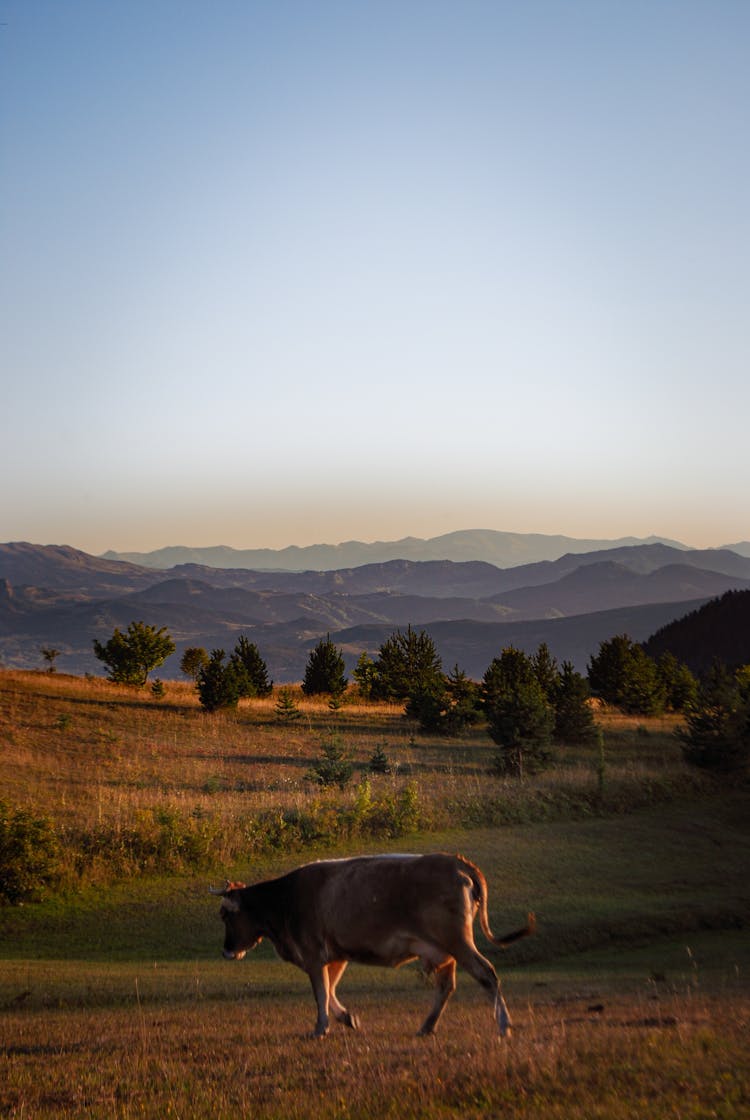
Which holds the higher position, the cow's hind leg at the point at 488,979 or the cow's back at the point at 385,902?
the cow's back at the point at 385,902

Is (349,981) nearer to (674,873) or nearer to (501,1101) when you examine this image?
(501,1101)

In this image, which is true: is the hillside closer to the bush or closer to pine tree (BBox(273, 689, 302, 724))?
pine tree (BBox(273, 689, 302, 724))

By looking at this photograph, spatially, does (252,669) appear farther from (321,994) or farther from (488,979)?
(488,979)

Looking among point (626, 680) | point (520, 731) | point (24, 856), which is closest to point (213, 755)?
point (520, 731)

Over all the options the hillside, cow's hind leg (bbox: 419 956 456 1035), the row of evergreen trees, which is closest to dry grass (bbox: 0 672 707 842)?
the row of evergreen trees

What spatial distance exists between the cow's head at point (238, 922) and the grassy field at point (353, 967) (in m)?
0.89

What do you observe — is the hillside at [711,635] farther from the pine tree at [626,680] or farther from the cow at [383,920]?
the cow at [383,920]

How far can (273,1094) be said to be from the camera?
789 centimetres

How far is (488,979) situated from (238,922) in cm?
349

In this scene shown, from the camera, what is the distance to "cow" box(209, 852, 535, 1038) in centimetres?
1002

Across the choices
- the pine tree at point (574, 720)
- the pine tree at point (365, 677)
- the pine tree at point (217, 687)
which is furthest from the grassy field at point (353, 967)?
the pine tree at point (365, 677)

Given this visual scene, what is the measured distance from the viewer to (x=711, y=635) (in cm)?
14350

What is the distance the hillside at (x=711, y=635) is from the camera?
5455 inches

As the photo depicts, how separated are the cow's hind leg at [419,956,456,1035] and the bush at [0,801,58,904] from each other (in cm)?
1407
